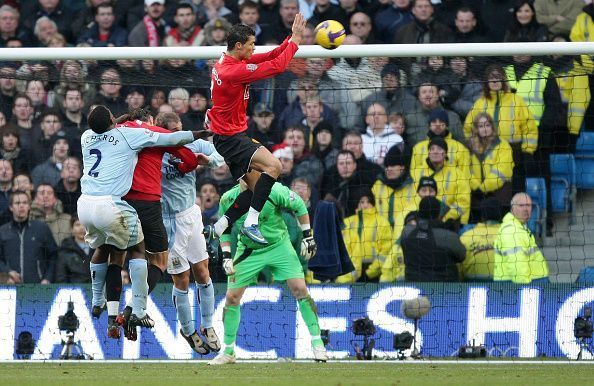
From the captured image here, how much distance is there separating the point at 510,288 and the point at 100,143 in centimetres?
528

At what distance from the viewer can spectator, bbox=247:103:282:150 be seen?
15.6 m

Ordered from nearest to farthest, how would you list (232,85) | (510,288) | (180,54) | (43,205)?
(232,85) < (180,54) < (510,288) < (43,205)

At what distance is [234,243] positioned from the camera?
50.2 feet

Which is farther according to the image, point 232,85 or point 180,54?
point 180,54

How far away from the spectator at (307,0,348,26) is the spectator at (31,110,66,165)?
12.6 ft

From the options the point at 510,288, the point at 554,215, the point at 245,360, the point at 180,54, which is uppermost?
the point at 180,54

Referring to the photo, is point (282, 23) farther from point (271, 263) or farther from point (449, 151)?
point (271, 263)

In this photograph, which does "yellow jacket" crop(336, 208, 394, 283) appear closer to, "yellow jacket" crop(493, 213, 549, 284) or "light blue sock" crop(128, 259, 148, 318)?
"yellow jacket" crop(493, 213, 549, 284)

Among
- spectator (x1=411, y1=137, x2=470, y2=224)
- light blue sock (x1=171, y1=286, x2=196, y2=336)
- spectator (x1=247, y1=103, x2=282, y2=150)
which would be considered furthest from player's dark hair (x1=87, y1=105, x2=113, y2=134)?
spectator (x1=411, y1=137, x2=470, y2=224)

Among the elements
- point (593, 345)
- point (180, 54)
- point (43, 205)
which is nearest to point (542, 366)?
point (593, 345)

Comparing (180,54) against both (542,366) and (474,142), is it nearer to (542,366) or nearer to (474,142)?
(474,142)

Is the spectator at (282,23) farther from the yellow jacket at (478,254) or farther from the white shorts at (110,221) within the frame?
the white shorts at (110,221)

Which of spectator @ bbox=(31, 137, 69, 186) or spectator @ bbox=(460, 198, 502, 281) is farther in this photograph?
spectator @ bbox=(31, 137, 69, 186)

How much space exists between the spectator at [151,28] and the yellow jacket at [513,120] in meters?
4.67
